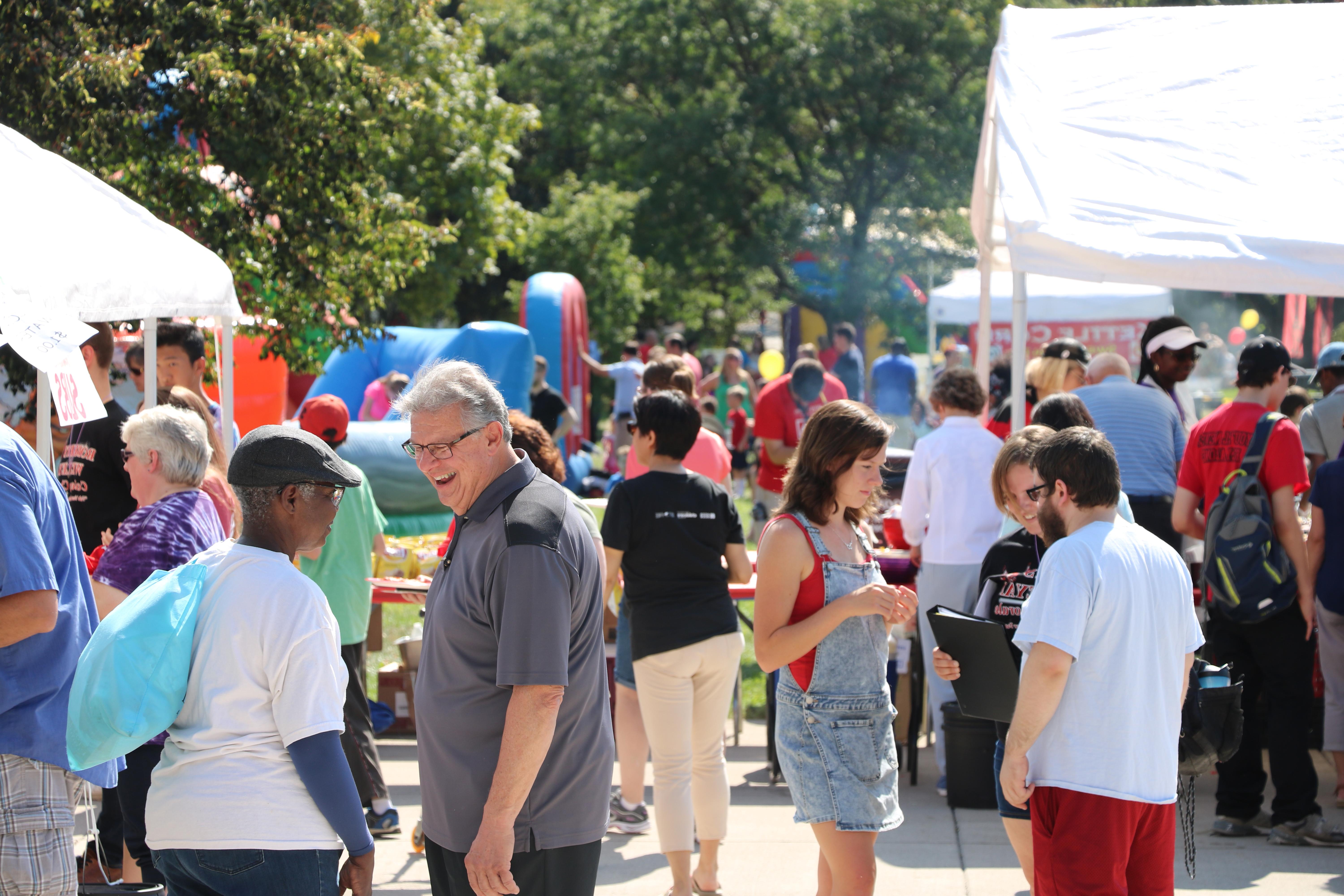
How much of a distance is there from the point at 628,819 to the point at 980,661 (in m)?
2.38

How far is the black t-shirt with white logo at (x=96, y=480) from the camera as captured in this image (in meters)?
4.88

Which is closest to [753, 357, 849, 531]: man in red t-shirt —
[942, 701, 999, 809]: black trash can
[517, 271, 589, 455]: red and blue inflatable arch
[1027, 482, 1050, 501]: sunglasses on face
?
[942, 701, 999, 809]: black trash can

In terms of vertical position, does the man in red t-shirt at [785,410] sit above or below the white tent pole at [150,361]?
below

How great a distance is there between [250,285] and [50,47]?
1783mm

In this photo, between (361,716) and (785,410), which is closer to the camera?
(361,716)

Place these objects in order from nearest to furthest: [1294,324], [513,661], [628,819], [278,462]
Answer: [513,661]
[278,462]
[628,819]
[1294,324]

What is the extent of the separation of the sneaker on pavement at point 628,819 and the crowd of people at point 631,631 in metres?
0.03

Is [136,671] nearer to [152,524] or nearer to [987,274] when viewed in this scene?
[152,524]

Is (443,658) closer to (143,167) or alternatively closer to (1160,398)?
(1160,398)

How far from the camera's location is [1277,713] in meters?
5.16

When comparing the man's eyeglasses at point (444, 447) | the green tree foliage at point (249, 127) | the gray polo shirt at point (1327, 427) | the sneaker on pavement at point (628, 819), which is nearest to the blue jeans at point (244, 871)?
the man's eyeglasses at point (444, 447)

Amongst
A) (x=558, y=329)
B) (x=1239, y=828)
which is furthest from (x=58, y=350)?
(x=558, y=329)

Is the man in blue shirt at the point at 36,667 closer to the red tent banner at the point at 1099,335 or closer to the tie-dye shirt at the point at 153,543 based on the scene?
the tie-dye shirt at the point at 153,543

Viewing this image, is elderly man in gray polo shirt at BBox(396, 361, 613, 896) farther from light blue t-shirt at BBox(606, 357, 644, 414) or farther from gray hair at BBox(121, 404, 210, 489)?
light blue t-shirt at BBox(606, 357, 644, 414)
